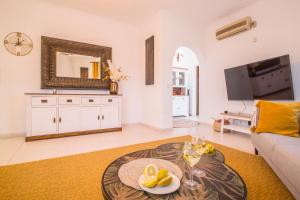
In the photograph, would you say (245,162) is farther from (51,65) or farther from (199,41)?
(51,65)

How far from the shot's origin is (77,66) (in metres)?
3.80

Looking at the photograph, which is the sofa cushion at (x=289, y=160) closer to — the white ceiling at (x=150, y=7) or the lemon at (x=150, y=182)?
the lemon at (x=150, y=182)

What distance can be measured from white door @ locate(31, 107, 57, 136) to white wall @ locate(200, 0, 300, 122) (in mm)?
3981

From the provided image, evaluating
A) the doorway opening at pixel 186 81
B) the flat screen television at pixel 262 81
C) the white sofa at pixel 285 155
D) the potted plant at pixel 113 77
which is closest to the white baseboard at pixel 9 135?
the potted plant at pixel 113 77

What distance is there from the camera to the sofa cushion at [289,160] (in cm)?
115

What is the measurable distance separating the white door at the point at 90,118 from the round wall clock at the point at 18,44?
5.75ft

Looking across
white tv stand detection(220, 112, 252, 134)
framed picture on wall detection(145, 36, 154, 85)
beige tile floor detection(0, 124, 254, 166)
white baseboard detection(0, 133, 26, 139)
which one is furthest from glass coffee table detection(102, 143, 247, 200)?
white baseboard detection(0, 133, 26, 139)

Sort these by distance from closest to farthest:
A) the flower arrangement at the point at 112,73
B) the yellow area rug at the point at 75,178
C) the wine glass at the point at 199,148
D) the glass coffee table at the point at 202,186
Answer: the glass coffee table at the point at 202,186 < the wine glass at the point at 199,148 < the yellow area rug at the point at 75,178 < the flower arrangement at the point at 112,73

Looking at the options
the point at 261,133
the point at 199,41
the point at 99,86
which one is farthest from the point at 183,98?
the point at 261,133

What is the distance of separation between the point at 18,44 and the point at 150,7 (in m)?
3.00

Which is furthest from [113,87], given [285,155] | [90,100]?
[285,155]

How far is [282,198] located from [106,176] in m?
1.54

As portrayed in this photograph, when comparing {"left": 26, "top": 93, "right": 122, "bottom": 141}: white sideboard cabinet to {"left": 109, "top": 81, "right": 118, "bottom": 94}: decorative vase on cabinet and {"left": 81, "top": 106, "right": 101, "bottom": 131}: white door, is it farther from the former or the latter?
{"left": 109, "top": 81, "right": 118, "bottom": 94}: decorative vase on cabinet

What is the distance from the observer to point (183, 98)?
22.0 ft
